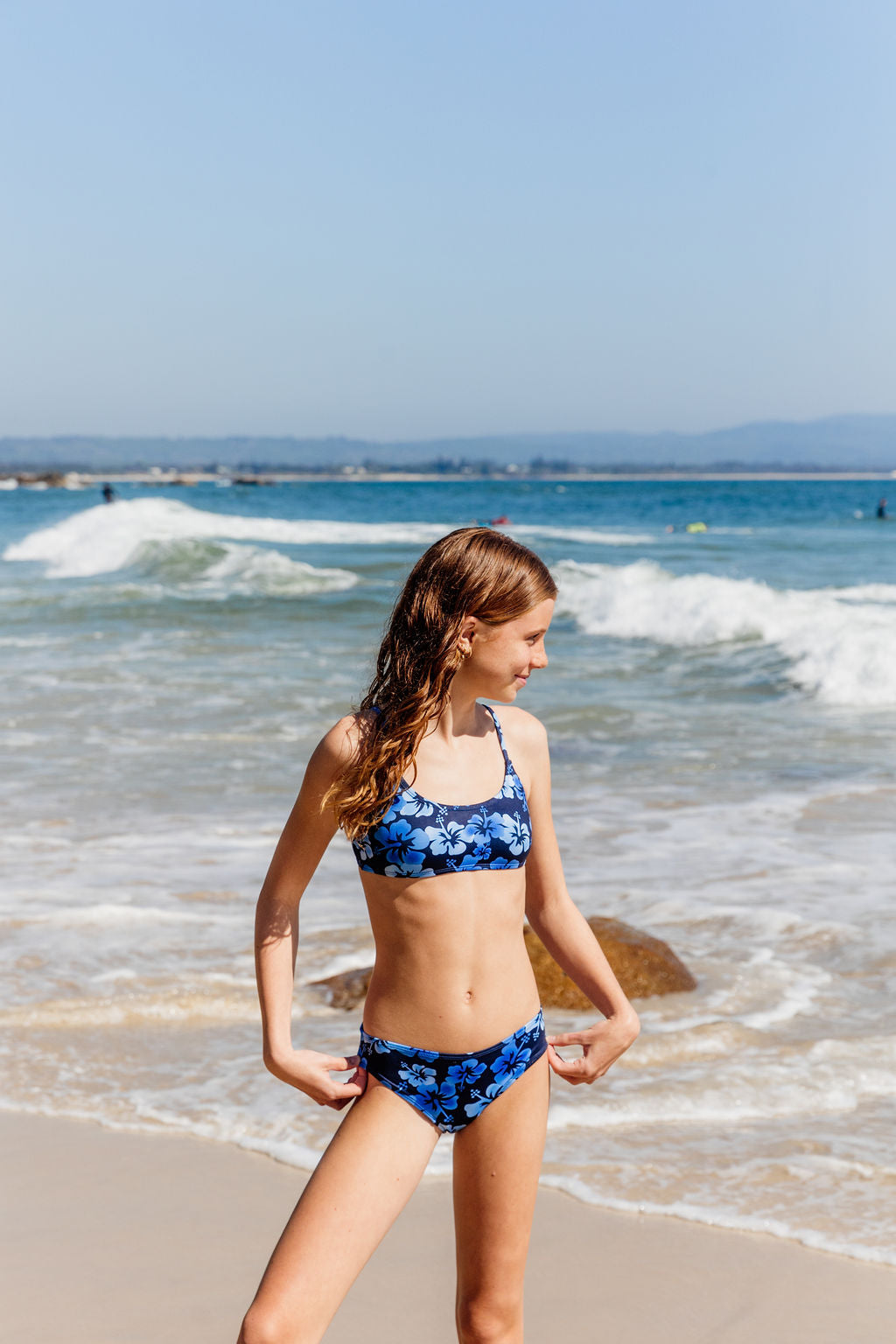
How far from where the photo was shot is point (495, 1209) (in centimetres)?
236

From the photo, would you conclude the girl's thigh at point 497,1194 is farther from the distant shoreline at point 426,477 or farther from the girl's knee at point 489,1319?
the distant shoreline at point 426,477

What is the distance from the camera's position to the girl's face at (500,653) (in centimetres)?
243

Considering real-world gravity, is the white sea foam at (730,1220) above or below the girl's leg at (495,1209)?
below

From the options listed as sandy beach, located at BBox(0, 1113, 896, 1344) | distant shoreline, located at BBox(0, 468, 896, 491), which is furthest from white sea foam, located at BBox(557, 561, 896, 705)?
distant shoreline, located at BBox(0, 468, 896, 491)

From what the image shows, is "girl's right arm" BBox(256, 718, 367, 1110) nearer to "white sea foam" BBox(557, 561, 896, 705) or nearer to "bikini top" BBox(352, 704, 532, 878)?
"bikini top" BBox(352, 704, 532, 878)

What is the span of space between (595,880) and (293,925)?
16.2 feet

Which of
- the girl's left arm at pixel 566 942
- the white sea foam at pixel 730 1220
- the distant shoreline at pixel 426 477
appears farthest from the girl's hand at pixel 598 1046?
the distant shoreline at pixel 426 477

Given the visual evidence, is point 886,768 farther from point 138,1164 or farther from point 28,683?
point 28,683

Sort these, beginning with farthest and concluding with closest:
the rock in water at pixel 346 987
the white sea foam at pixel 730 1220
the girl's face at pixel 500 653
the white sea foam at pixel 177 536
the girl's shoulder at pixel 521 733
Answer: the white sea foam at pixel 177 536 < the rock in water at pixel 346 987 < the white sea foam at pixel 730 1220 < the girl's shoulder at pixel 521 733 < the girl's face at pixel 500 653

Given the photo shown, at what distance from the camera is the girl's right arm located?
2318 millimetres

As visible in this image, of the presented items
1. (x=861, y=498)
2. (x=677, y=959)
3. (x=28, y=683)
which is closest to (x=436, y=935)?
(x=677, y=959)

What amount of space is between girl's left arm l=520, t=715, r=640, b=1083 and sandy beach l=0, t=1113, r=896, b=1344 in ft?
3.51

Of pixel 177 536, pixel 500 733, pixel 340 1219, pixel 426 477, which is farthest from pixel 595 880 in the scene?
pixel 426 477

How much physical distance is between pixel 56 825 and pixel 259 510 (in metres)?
62.8
